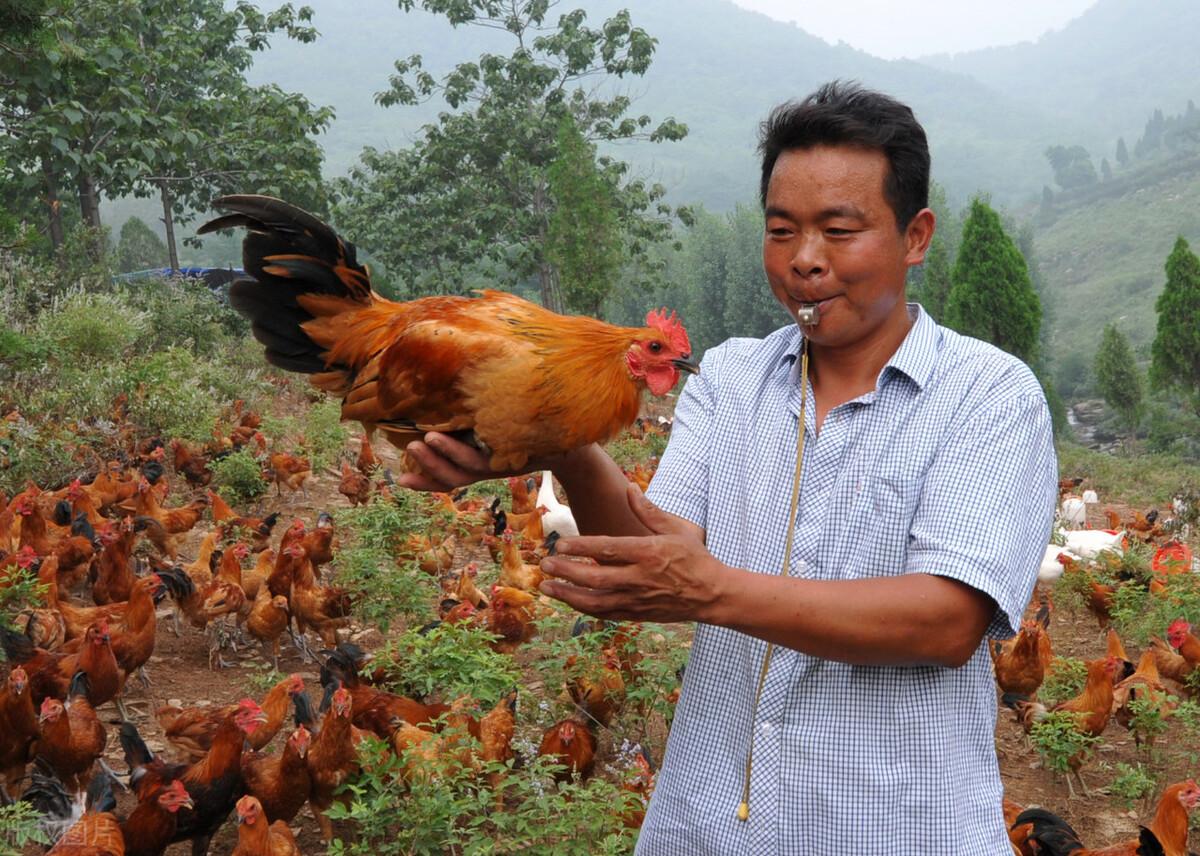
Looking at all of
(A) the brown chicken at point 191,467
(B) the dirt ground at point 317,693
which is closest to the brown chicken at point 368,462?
(A) the brown chicken at point 191,467

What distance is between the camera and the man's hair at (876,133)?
1.93 m

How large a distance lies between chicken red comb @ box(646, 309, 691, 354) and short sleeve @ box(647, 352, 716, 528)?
1.17 feet

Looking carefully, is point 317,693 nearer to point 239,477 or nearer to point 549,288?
point 239,477

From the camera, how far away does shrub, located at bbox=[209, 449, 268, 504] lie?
1089 cm

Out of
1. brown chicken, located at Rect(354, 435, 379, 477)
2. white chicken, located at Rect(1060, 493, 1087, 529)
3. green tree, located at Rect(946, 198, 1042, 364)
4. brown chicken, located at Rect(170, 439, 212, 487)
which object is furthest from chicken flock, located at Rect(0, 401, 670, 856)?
green tree, located at Rect(946, 198, 1042, 364)

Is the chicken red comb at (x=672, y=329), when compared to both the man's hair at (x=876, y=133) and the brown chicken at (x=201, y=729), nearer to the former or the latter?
the man's hair at (x=876, y=133)

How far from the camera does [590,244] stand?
24.4 metres

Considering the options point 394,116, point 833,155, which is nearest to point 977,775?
point 833,155

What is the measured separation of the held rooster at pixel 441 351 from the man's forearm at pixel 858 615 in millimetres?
893

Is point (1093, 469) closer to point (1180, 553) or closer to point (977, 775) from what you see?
point (1180, 553)

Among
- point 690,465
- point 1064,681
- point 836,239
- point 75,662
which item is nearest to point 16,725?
point 75,662

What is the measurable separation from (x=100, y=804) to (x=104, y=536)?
323 cm

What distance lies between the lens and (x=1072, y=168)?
123m

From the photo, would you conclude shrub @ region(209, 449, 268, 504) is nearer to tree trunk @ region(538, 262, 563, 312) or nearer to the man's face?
the man's face
